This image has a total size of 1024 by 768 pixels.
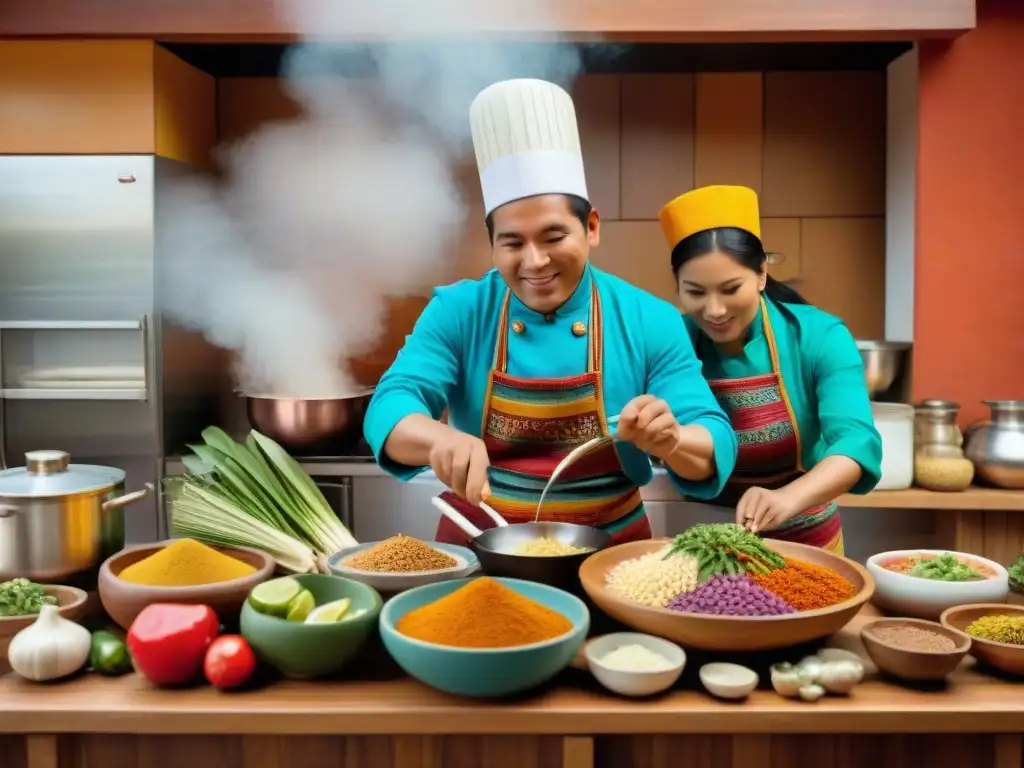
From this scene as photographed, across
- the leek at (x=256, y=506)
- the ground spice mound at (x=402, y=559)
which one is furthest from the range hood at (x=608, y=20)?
the ground spice mound at (x=402, y=559)

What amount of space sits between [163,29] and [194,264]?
893mm

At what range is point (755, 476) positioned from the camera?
2.29m

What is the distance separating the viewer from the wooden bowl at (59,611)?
1374 mm

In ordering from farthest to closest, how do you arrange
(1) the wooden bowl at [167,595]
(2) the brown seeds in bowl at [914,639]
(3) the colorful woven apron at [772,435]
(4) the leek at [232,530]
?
1. (3) the colorful woven apron at [772,435]
2. (4) the leek at [232,530]
3. (1) the wooden bowl at [167,595]
4. (2) the brown seeds in bowl at [914,639]

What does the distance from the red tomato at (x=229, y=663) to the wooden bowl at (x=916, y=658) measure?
3.04ft

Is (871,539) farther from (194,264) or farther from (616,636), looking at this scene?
(194,264)

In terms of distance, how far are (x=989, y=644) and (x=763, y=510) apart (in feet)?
1.87

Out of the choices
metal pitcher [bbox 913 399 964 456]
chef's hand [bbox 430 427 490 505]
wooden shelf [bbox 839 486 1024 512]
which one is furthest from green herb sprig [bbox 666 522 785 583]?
metal pitcher [bbox 913 399 964 456]

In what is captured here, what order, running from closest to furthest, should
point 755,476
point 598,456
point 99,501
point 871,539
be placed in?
1. point 99,501
2. point 598,456
3. point 755,476
4. point 871,539

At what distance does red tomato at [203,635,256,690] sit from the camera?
1240 millimetres

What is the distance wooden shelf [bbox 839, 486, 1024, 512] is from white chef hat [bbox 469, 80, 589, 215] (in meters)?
1.88

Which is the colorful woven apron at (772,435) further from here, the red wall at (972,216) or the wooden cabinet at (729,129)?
the wooden cabinet at (729,129)

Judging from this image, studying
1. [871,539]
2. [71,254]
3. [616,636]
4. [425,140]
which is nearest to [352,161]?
[425,140]

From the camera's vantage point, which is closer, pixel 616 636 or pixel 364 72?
pixel 616 636
